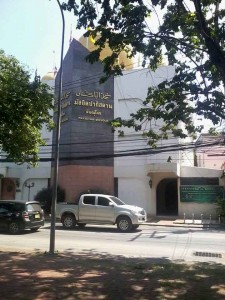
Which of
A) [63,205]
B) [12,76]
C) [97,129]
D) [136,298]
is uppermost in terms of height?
[97,129]

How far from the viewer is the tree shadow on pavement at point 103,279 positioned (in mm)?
6648

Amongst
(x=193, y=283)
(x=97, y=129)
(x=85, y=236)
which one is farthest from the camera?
(x=97, y=129)

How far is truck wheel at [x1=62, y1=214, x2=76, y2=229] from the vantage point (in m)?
20.1

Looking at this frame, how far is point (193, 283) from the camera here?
761 centimetres

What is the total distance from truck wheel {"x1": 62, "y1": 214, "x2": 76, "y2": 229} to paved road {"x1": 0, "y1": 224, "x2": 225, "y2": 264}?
0.82m

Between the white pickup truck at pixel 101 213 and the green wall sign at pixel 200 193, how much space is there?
8.83m

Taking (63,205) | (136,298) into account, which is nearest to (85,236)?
(63,205)

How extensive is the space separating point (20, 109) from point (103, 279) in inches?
195

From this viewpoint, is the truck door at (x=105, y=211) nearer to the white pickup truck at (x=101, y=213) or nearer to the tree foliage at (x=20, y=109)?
the white pickup truck at (x=101, y=213)

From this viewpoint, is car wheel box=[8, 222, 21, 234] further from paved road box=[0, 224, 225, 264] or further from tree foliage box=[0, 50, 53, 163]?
tree foliage box=[0, 50, 53, 163]

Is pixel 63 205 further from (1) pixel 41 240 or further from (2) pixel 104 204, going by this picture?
(1) pixel 41 240

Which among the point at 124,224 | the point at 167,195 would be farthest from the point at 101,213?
the point at 167,195

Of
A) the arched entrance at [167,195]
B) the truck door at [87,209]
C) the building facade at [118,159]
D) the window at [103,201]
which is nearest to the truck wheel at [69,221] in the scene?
the truck door at [87,209]

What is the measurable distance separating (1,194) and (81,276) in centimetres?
2795
